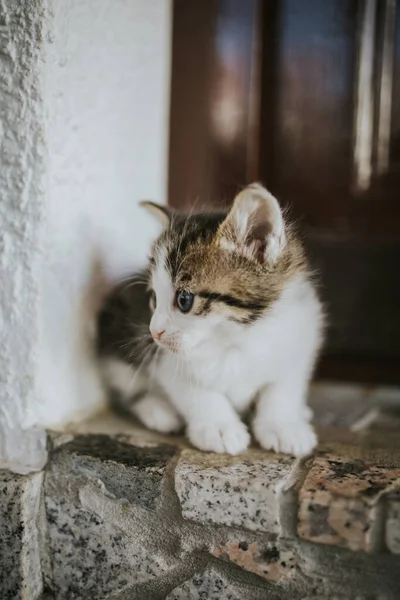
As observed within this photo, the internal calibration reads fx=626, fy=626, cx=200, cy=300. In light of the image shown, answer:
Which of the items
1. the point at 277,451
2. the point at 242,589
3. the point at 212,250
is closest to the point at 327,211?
the point at 212,250

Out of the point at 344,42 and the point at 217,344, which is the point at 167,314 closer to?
the point at 217,344

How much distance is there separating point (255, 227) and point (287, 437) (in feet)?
1.36

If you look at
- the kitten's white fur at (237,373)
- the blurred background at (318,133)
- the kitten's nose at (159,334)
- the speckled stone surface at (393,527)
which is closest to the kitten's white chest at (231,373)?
the kitten's white fur at (237,373)

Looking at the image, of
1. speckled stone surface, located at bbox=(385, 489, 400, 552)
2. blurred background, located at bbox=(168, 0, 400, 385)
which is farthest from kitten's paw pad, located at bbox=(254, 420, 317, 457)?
blurred background, located at bbox=(168, 0, 400, 385)

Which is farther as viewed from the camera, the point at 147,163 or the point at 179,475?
the point at 147,163

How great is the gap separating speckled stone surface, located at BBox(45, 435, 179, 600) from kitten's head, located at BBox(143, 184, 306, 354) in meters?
0.24

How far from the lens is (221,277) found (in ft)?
3.95

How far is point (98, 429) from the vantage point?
134 cm

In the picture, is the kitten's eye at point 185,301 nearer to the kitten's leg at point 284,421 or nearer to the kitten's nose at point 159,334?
the kitten's nose at point 159,334

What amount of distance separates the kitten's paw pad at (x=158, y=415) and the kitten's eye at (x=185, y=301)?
288 millimetres

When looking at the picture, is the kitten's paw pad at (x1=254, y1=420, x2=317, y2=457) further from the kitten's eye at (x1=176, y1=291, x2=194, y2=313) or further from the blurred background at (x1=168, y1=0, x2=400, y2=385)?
the blurred background at (x1=168, y1=0, x2=400, y2=385)

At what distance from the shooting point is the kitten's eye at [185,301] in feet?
3.93

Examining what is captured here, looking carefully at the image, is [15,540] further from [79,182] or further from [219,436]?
[79,182]

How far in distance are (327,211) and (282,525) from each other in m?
0.94
